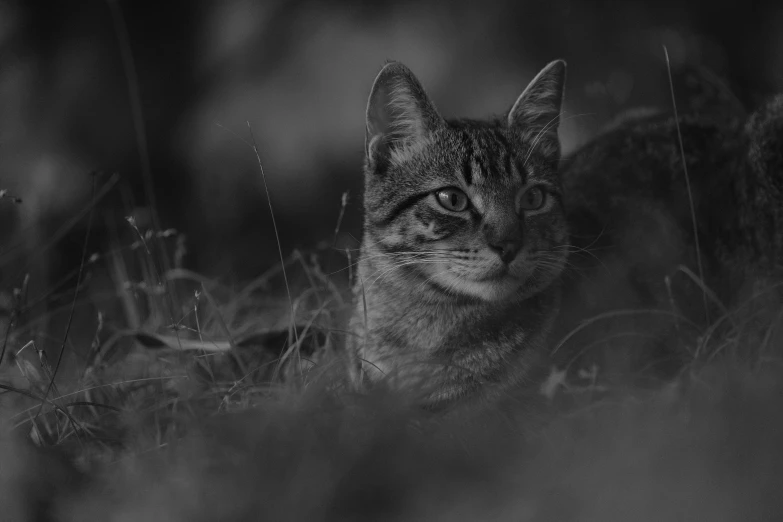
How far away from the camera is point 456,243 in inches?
101

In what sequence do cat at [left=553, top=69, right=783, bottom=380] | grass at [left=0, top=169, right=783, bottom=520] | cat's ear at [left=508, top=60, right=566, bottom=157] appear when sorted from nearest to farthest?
grass at [left=0, top=169, right=783, bottom=520] → cat at [left=553, top=69, right=783, bottom=380] → cat's ear at [left=508, top=60, right=566, bottom=157]

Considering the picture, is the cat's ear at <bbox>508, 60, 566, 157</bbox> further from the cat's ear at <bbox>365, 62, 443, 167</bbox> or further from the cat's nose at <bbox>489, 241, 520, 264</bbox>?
the cat's nose at <bbox>489, 241, 520, 264</bbox>

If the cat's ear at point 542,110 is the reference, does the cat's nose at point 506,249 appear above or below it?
below

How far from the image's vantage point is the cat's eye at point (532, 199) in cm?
277

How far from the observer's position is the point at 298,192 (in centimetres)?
556

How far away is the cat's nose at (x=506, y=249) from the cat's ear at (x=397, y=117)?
0.61m

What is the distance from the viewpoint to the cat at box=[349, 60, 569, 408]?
2.55 m

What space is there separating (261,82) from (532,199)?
312cm

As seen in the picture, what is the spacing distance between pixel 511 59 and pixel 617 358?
3.10m

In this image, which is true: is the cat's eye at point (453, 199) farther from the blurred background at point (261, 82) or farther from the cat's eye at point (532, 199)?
the blurred background at point (261, 82)

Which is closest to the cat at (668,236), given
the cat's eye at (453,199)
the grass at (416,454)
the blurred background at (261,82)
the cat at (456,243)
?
the cat at (456,243)

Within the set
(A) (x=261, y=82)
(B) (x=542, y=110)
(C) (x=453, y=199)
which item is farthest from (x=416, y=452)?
(A) (x=261, y=82)

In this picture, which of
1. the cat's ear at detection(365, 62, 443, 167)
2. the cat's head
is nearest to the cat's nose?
the cat's head

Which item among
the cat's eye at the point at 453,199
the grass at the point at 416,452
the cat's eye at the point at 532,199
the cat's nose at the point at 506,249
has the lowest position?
the grass at the point at 416,452
